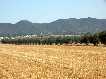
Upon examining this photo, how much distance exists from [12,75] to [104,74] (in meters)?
6.27

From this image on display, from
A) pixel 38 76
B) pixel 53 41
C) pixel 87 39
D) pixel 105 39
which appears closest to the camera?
pixel 38 76

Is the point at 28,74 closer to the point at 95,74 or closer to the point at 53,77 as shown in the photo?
the point at 53,77

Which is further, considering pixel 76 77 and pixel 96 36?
pixel 96 36

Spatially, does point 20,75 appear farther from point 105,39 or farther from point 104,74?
point 105,39

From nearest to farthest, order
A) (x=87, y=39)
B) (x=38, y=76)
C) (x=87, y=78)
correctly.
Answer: (x=87, y=78) < (x=38, y=76) < (x=87, y=39)

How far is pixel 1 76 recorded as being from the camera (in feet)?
65.9

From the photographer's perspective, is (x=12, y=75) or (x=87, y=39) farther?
(x=87, y=39)

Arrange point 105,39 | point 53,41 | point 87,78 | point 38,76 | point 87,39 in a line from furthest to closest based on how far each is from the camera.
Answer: point 53,41 < point 87,39 < point 105,39 < point 38,76 < point 87,78

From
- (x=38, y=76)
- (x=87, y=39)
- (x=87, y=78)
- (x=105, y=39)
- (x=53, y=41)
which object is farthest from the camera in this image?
(x=53, y=41)

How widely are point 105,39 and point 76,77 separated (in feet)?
202

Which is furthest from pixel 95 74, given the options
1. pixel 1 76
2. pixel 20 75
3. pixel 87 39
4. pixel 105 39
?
pixel 87 39

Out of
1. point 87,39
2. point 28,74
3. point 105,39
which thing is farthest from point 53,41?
point 28,74

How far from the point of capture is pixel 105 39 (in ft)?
257

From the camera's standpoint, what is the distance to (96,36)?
8275 cm
